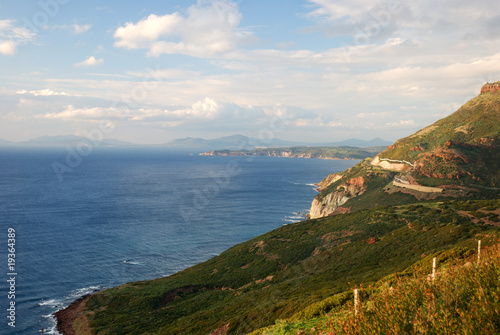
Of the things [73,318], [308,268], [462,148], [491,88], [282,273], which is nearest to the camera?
[73,318]

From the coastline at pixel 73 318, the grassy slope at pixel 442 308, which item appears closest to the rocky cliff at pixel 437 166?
the coastline at pixel 73 318

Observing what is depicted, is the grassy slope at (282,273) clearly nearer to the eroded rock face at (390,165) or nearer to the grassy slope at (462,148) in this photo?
the grassy slope at (462,148)

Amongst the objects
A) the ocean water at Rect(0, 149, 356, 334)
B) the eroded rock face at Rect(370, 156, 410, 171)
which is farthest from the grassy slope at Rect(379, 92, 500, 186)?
the ocean water at Rect(0, 149, 356, 334)

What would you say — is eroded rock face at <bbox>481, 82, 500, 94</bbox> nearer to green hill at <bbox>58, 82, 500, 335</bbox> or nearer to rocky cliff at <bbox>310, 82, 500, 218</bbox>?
rocky cliff at <bbox>310, 82, 500, 218</bbox>

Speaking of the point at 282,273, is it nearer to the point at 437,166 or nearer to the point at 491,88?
the point at 437,166

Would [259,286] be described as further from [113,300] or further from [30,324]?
[30,324]

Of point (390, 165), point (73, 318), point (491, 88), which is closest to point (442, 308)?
point (73, 318)

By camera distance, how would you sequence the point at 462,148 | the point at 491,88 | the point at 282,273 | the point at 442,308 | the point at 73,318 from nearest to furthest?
A: the point at 442,308, the point at 73,318, the point at 282,273, the point at 462,148, the point at 491,88
